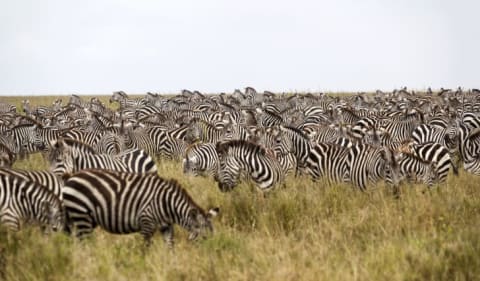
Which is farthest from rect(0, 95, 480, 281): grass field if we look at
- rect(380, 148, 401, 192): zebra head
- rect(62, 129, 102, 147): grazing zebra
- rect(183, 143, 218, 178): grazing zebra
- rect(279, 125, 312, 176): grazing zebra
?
rect(62, 129, 102, 147): grazing zebra

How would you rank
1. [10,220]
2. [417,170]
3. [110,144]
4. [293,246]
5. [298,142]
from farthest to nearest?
[110,144] < [298,142] < [417,170] < [293,246] < [10,220]

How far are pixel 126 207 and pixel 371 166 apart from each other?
608 cm

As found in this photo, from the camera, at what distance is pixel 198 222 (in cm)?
814

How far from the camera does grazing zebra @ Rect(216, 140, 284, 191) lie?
38.9 ft

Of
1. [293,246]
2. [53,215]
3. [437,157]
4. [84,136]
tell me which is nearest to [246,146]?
[293,246]

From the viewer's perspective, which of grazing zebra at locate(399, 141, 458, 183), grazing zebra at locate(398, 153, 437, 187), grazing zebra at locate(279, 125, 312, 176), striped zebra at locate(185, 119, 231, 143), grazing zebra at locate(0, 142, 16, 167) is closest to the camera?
grazing zebra at locate(398, 153, 437, 187)

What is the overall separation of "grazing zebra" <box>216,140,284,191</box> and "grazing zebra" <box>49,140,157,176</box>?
5.05ft

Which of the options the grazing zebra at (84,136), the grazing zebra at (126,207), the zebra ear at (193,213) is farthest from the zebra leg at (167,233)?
the grazing zebra at (84,136)

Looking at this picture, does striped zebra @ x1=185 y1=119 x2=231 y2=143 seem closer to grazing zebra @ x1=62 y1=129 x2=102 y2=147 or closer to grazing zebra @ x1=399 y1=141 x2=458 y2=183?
grazing zebra @ x1=62 y1=129 x2=102 y2=147

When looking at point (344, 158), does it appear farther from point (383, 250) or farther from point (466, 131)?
point (466, 131)

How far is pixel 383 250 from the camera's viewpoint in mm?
7656

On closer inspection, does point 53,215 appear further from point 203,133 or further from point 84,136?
point 203,133


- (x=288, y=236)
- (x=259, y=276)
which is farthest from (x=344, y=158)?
(x=259, y=276)

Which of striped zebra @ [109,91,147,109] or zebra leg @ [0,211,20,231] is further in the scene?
striped zebra @ [109,91,147,109]
